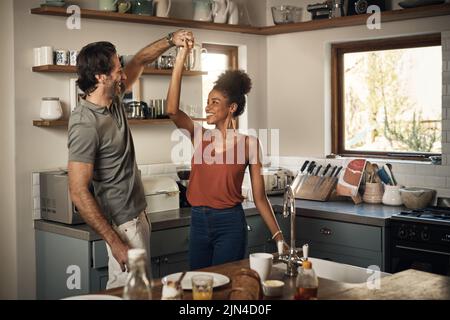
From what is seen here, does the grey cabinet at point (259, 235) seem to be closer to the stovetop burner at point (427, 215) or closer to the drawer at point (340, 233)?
the drawer at point (340, 233)

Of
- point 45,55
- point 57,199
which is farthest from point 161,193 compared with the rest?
point 45,55

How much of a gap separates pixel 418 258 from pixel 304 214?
2.77 ft

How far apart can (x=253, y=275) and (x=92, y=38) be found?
109 inches

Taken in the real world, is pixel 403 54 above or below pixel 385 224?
above

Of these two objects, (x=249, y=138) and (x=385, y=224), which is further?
(x=385, y=224)

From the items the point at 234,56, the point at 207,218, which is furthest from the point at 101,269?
the point at 234,56

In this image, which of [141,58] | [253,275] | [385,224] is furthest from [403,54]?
[253,275]

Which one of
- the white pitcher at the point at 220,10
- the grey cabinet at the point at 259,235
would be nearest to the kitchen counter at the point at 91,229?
the grey cabinet at the point at 259,235

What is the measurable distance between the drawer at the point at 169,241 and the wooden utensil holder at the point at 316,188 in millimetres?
1175
